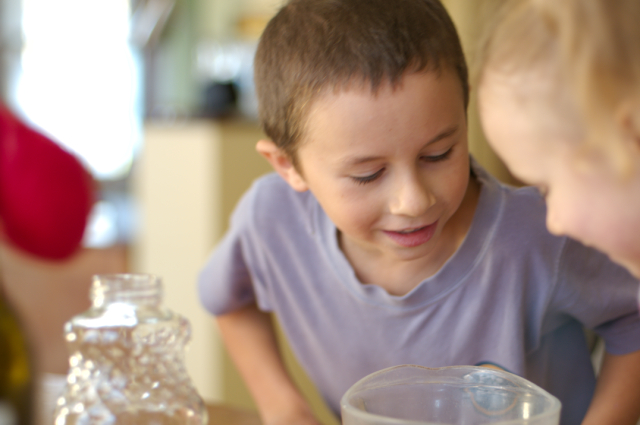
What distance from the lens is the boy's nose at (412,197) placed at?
49 centimetres

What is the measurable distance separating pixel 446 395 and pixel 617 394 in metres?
0.21

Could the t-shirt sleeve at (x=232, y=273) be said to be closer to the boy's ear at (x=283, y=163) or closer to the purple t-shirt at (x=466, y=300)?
the purple t-shirt at (x=466, y=300)

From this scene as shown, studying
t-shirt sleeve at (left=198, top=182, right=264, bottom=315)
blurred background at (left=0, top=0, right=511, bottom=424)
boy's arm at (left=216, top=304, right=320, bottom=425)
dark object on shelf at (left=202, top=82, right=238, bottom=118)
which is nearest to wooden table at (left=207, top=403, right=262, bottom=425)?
boy's arm at (left=216, top=304, right=320, bottom=425)

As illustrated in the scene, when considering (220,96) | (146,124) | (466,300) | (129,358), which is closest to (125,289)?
(129,358)

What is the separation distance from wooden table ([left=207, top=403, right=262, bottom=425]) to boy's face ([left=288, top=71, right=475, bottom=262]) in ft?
0.69

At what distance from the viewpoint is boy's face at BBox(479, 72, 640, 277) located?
0.36m

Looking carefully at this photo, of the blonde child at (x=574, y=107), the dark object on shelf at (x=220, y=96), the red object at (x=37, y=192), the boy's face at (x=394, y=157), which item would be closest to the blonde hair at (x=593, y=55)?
the blonde child at (x=574, y=107)

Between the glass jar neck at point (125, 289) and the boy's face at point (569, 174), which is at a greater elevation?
the boy's face at point (569, 174)

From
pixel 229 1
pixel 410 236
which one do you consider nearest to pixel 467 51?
pixel 410 236

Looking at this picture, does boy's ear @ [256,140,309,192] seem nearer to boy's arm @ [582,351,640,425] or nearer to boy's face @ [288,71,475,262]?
boy's face @ [288,71,475,262]

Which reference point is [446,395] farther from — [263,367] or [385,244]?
[263,367]

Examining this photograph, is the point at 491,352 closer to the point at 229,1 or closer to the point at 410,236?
the point at 410,236

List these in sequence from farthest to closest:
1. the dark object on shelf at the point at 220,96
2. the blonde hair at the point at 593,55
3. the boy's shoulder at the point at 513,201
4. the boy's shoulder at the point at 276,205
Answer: the dark object on shelf at the point at 220,96 < the boy's shoulder at the point at 276,205 < the boy's shoulder at the point at 513,201 < the blonde hair at the point at 593,55

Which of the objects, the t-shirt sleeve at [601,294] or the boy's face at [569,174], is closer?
the boy's face at [569,174]
